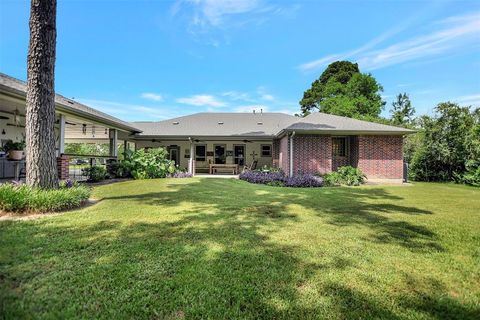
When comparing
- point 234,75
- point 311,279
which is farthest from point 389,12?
point 234,75

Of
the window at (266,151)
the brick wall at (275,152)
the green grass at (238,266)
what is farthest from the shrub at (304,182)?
the window at (266,151)

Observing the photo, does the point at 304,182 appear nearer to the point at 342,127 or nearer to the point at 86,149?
the point at 342,127

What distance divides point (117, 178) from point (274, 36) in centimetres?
1157

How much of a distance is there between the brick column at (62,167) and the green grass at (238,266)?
5.40m

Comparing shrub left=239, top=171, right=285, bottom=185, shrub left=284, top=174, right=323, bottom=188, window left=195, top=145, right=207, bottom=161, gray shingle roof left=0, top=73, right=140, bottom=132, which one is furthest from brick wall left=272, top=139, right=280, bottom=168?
gray shingle roof left=0, top=73, right=140, bottom=132

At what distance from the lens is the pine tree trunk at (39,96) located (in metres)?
6.11

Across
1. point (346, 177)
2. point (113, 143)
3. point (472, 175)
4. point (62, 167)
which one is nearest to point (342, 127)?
point (346, 177)

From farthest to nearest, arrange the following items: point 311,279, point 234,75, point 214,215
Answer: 1. point 234,75
2. point 214,215
3. point 311,279

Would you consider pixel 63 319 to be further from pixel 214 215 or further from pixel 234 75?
pixel 234 75

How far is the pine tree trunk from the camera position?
20.0ft

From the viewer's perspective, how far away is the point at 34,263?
310cm

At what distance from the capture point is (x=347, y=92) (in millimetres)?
32656

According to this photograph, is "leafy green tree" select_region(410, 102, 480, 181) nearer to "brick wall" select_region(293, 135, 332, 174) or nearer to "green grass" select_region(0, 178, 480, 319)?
"brick wall" select_region(293, 135, 332, 174)

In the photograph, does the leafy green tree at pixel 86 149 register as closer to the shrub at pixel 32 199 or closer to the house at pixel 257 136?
the house at pixel 257 136
